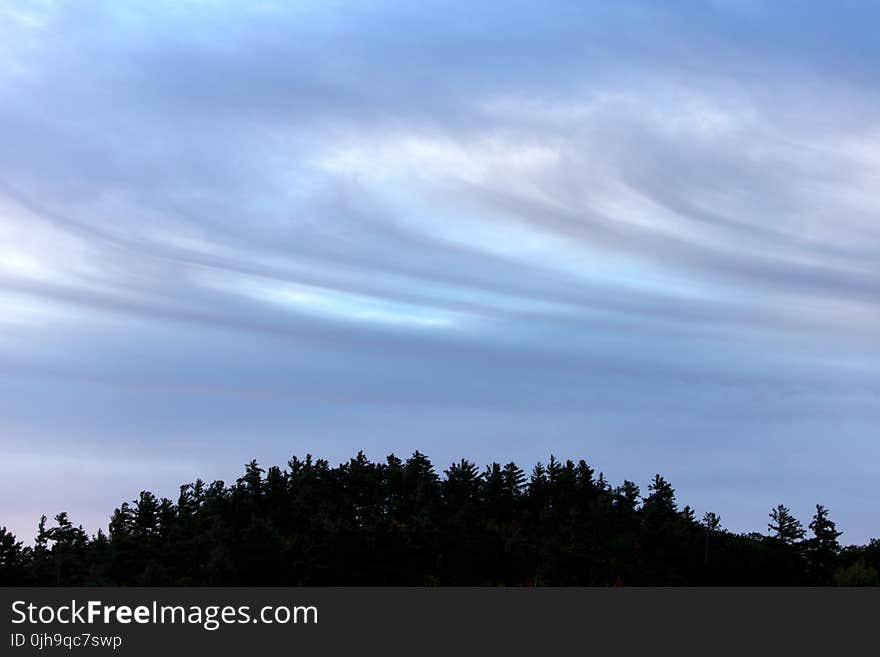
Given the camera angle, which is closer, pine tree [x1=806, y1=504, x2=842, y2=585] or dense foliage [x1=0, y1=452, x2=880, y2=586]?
dense foliage [x1=0, y1=452, x2=880, y2=586]

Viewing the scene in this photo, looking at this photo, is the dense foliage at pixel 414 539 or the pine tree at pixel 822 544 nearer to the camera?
the dense foliage at pixel 414 539

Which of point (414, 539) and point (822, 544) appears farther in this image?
point (822, 544)

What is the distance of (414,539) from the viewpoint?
258 ft

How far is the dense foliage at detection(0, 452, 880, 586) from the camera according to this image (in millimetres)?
73500

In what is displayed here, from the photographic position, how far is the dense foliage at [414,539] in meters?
73.5

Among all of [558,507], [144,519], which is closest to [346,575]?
[144,519]
